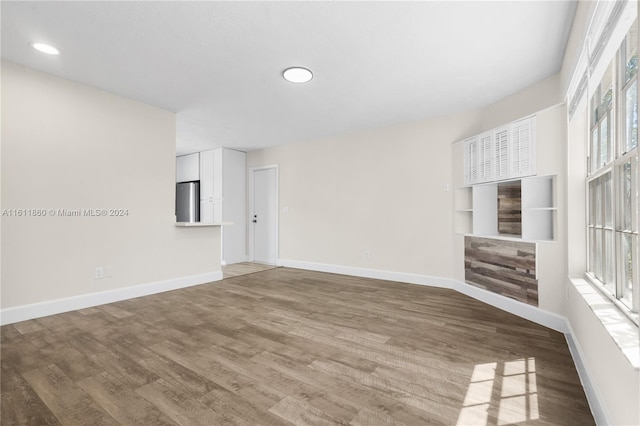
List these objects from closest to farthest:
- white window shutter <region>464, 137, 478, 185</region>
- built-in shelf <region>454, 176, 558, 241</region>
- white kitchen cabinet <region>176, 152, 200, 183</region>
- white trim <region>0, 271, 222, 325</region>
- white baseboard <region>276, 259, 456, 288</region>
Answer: white trim <region>0, 271, 222, 325</region> → built-in shelf <region>454, 176, 558, 241</region> → white window shutter <region>464, 137, 478, 185</region> → white baseboard <region>276, 259, 456, 288</region> → white kitchen cabinet <region>176, 152, 200, 183</region>

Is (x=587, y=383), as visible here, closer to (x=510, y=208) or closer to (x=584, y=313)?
(x=584, y=313)

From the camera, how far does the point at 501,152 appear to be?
334 cm

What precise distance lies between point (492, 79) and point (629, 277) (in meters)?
2.42

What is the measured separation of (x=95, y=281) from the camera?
3.42 m

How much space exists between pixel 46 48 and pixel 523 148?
4.64 meters

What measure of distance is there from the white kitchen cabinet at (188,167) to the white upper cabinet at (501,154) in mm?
5659

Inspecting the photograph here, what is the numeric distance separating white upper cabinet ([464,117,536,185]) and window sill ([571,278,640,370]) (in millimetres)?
1508

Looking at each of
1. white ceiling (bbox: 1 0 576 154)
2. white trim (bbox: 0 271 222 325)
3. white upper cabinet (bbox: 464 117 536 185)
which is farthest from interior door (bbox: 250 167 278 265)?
white upper cabinet (bbox: 464 117 536 185)

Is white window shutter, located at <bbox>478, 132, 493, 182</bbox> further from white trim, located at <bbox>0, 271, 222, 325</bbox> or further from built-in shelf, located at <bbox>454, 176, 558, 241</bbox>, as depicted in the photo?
white trim, located at <bbox>0, 271, 222, 325</bbox>

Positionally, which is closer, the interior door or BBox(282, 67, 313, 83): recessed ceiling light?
BBox(282, 67, 313, 83): recessed ceiling light

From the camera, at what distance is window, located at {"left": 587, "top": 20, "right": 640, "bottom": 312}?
1.43m

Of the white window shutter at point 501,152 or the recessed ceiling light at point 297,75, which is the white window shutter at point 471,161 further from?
the recessed ceiling light at point 297,75

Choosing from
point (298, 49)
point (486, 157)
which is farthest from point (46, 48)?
point (486, 157)

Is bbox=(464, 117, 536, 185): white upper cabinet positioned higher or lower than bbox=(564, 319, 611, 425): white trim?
higher
